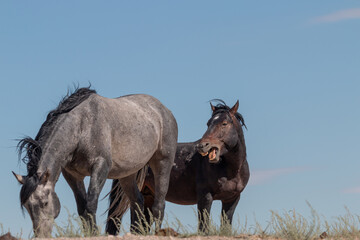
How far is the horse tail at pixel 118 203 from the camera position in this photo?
44.3 ft

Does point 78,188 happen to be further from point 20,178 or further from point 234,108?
point 234,108

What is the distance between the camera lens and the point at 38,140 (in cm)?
1082

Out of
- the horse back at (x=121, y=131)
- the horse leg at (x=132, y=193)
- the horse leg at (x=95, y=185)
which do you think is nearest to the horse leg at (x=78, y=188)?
the horse leg at (x=95, y=185)

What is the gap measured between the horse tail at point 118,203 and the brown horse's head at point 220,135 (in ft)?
4.26

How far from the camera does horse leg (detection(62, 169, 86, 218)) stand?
1135 centimetres

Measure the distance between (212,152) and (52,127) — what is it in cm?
356

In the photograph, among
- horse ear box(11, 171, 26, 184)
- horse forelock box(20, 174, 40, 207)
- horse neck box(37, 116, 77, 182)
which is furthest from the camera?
horse neck box(37, 116, 77, 182)

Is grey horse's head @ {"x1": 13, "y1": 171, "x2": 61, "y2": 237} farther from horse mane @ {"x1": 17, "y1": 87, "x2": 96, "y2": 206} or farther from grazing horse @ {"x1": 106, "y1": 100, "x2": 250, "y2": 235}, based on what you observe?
grazing horse @ {"x1": 106, "y1": 100, "x2": 250, "y2": 235}

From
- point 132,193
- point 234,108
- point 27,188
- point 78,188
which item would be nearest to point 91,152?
point 78,188

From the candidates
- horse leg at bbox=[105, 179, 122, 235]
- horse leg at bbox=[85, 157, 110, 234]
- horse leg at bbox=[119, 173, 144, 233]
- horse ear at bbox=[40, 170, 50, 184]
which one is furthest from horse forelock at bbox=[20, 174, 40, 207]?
horse leg at bbox=[105, 179, 122, 235]

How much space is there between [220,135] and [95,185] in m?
3.26

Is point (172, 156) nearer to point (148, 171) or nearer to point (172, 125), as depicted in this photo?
point (172, 125)

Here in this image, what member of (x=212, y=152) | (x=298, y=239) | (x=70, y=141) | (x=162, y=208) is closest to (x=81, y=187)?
(x=70, y=141)

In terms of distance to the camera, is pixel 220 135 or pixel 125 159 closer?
pixel 125 159
